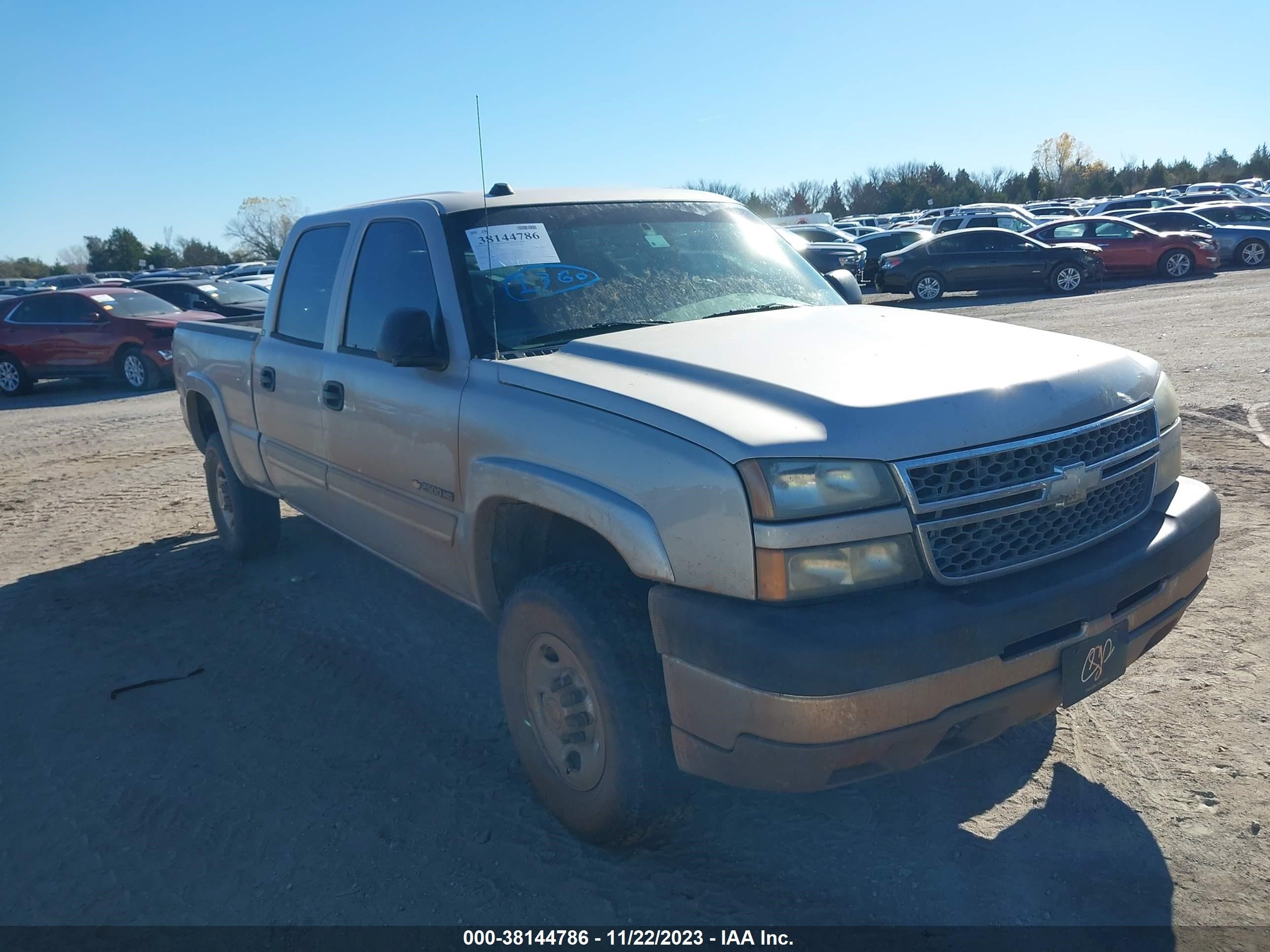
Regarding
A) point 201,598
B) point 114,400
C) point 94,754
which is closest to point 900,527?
point 94,754

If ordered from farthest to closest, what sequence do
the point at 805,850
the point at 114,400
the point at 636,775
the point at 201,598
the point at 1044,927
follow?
1. the point at 114,400
2. the point at 201,598
3. the point at 805,850
4. the point at 636,775
5. the point at 1044,927

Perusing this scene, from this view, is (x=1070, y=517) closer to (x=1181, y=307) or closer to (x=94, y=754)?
(x=94, y=754)

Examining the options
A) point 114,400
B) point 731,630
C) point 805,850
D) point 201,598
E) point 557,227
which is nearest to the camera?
point 731,630

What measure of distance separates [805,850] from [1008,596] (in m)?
1.08

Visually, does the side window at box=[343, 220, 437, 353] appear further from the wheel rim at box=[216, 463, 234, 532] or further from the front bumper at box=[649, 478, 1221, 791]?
the wheel rim at box=[216, 463, 234, 532]

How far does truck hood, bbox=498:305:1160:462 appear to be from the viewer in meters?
2.56

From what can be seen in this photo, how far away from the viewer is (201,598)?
5.66 m

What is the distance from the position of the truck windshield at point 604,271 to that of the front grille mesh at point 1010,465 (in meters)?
1.46

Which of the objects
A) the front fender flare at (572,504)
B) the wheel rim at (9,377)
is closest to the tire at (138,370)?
the wheel rim at (9,377)

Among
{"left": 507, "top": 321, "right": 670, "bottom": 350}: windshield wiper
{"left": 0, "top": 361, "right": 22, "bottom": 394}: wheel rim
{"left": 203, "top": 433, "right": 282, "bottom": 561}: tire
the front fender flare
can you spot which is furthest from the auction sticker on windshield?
{"left": 0, "top": 361, "right": 22, "bottom": 394}: wheel rim

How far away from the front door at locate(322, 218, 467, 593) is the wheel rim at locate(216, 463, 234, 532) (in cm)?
184

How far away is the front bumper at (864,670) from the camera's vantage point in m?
2.37

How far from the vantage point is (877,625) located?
2.40 m

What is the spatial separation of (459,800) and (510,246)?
202 centimetres
